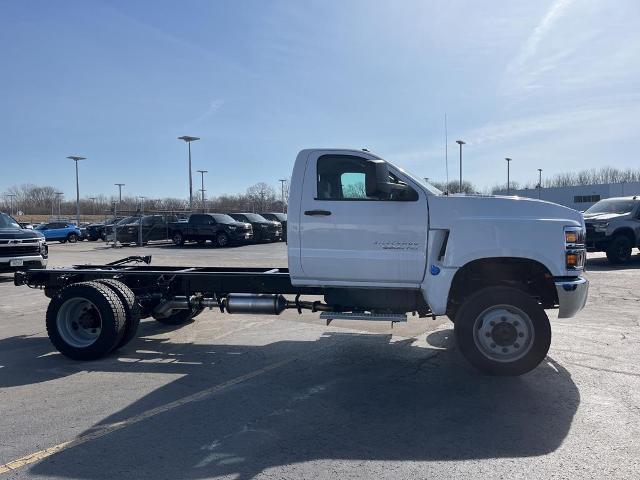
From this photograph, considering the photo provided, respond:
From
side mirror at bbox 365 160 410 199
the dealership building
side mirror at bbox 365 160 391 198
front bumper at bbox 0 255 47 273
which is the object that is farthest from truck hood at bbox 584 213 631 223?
the dealership building

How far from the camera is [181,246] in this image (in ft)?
90.3

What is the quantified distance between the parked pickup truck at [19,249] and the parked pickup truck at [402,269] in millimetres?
7277

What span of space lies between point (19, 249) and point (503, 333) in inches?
467

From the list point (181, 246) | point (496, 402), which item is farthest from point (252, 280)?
point (181, 246)

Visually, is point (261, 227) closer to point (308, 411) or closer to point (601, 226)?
point (601, 226)

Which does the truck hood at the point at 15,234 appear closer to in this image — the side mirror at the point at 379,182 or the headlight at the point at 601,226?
the side mirror at the point at 379,182

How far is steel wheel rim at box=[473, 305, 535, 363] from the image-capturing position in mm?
5109

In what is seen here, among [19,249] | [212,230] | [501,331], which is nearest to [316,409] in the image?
[501,331]

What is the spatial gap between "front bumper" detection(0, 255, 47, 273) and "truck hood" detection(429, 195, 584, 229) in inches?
435

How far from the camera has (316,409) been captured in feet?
14.4

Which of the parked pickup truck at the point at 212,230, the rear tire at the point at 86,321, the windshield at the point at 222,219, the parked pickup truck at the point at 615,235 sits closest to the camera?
the rear tire at the point at 86,321

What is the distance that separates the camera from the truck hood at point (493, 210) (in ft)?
16.9

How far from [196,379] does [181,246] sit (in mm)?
23196

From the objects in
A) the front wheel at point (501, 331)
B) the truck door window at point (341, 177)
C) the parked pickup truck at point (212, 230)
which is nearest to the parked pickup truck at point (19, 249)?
the truck door window at point (341, 177)
